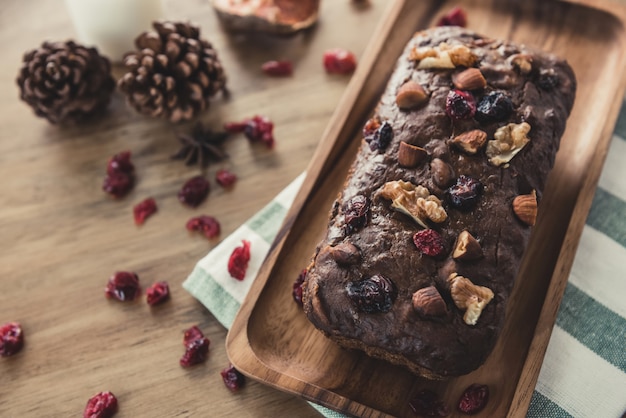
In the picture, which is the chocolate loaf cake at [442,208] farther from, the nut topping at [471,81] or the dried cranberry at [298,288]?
the dried cranberry at [298,288]

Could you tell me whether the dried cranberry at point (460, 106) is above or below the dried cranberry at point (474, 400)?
above

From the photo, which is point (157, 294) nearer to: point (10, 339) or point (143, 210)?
point (143, 210)

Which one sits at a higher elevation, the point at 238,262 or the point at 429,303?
the point at 429,303

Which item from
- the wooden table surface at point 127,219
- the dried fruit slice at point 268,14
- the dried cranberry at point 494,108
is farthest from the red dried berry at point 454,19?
the dried cranberry at point 494,108

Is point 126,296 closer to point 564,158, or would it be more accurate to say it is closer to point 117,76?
point 117,76

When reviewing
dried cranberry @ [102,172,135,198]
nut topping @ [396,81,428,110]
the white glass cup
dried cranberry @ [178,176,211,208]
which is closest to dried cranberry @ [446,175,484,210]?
nut topping @ [396,81,428,110]

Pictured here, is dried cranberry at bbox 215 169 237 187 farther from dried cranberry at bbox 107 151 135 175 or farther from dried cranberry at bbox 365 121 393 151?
dried cranberry at bbox 365 121 393 151

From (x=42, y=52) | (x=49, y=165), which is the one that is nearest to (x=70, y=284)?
(x=49, y=165)

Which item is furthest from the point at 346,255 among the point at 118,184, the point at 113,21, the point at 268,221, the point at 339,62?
the point at 113,21
